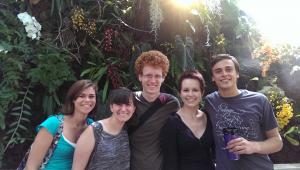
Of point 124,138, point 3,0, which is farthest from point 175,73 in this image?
point 3,0

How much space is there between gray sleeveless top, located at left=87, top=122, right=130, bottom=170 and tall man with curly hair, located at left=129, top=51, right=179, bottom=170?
17cm

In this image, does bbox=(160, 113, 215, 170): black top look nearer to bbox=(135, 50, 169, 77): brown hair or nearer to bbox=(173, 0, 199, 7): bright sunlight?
bbox=(135, 50, 169, 77): brown hair

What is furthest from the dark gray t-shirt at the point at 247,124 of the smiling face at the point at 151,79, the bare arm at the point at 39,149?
the bare arm at the point at 39,149

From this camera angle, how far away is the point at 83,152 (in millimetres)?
2793

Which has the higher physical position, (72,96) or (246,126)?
(72,96)

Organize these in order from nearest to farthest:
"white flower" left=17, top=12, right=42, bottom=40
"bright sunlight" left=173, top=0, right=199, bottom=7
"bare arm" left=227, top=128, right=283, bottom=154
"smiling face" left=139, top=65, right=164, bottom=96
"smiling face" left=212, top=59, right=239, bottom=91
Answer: "bare arm" left=227, top=128, right=283, bottom=154
"smiling face" left=212, top=59, right=239, bottom=91
"smiling face" left=139, top=65, right=164, bottom=96
"white flower" left=17, top=12, right=42, bottom=40
"bright sunlight" left=173, top=0, right=199, bottom=7

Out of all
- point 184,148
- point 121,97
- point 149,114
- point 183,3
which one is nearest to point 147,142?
point 149,114

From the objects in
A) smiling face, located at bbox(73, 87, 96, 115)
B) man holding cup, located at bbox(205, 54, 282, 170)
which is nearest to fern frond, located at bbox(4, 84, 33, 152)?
smiling face, located at bbox(73, 87, 96, 115)

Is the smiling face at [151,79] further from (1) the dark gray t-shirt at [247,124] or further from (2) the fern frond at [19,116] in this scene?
(2) the fern frond at [19,116]

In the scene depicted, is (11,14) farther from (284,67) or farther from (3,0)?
(284,67)

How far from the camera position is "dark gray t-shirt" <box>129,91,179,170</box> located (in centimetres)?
315

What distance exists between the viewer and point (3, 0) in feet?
19.0

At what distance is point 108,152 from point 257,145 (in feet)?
4.11

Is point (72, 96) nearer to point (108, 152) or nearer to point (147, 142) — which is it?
point (108, 152)
